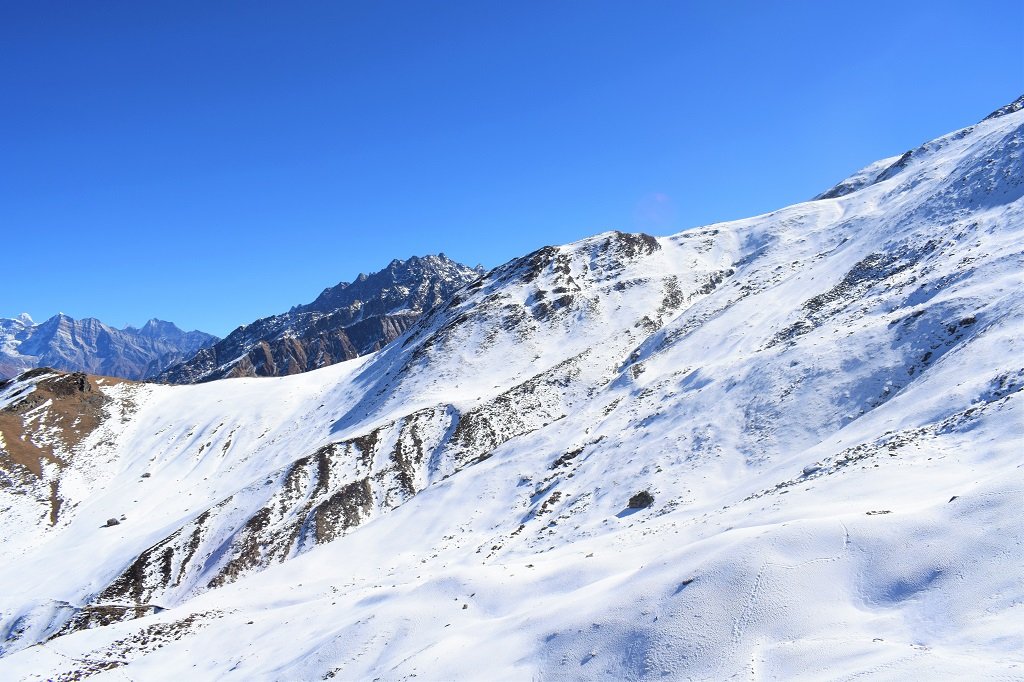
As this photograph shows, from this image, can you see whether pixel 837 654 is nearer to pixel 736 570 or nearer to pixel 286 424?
pixel 736 570

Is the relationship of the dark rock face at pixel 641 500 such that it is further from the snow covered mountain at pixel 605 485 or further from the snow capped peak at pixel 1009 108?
the snow capped peak at pixel 1009 108

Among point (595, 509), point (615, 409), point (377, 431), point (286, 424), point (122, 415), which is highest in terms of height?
point (122, 415)

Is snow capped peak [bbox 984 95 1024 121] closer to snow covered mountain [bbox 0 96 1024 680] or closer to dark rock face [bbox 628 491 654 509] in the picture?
snow covered mountain [bbox 0 96 1024 680]

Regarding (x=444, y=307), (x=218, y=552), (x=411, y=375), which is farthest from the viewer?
(x=444, y=307)

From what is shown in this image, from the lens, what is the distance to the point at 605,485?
31750 millimetres

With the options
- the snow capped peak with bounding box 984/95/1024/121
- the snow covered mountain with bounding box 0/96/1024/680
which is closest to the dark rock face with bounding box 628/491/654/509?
the snow covered mountain with bounding box 0/96/1024/680

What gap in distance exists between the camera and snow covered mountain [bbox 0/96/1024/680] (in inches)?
480

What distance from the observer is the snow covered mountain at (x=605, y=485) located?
12.2 meters

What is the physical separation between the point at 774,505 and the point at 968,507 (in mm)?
7137

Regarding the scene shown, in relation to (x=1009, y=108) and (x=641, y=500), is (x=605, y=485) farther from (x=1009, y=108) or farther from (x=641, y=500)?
(x=1009, y=108)

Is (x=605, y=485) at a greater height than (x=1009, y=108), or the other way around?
(x=1009, y=108)

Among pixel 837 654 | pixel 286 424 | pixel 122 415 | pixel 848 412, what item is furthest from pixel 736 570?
pixel 122 415

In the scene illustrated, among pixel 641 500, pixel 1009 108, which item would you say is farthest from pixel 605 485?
pixel 1009 108

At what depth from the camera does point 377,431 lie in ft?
182
